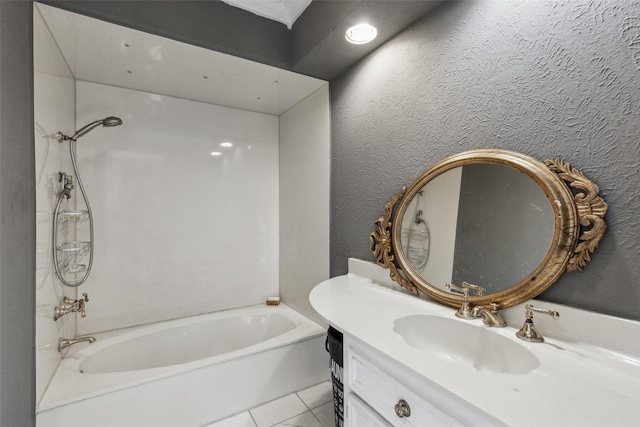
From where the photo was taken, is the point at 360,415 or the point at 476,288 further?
the point at 476,288

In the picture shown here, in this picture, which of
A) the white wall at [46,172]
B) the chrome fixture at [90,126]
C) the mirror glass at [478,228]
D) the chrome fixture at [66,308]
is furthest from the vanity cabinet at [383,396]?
the chrome fixture at [90,126]

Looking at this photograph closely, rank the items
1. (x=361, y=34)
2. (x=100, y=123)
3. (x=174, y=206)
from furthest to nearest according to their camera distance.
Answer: (x=174, y=206) → (x=100, y=123) → (x=361, y=34)

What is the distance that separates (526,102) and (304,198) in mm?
1726

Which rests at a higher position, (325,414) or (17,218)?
(17,218)

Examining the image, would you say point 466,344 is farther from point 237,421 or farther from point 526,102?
point 237,421

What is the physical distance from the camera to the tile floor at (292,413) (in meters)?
1.74

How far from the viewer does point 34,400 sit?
52.5 inches

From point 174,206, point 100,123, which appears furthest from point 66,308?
point 100,123

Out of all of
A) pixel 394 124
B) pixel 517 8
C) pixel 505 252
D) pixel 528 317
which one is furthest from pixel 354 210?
pixel 517 8

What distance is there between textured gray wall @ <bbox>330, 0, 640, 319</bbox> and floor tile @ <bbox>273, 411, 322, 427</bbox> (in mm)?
1073

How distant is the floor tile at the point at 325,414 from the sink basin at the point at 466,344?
0.99 metres

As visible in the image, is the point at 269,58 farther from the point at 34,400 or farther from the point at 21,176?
the point at 34,400

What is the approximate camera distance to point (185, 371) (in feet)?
5.51

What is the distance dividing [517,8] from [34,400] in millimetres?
2741
